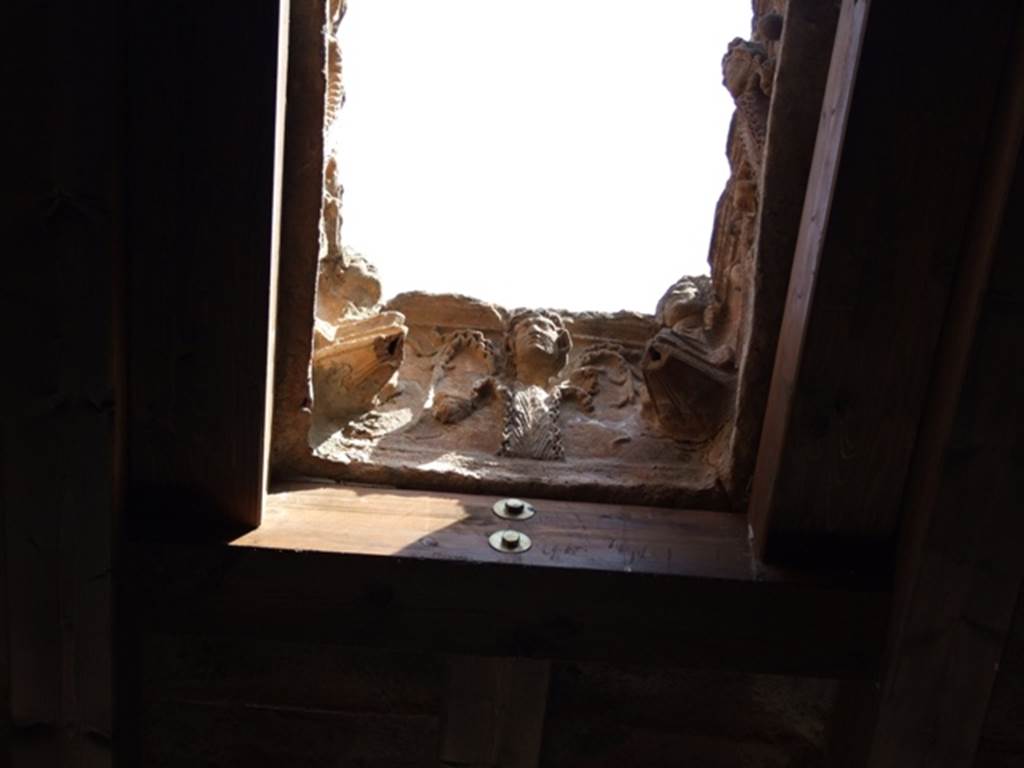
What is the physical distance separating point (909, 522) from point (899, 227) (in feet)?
1.56

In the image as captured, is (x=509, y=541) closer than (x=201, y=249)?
No

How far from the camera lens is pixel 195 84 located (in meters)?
1.37

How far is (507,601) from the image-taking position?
159 cm

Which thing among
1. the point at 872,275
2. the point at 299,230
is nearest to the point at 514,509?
the point at 299,230

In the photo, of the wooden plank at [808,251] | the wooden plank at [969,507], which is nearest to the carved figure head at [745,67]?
the wooden plank at [808,251]

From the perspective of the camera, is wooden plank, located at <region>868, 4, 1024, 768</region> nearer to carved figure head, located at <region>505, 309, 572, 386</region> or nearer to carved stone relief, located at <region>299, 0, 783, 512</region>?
carved stone relief, located at <region>299, 0, 783, 512</region>

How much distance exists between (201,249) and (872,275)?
989 millimetres

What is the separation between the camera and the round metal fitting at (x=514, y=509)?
1.72 metres

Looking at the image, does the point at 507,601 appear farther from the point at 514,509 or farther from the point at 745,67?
the point at 745,67

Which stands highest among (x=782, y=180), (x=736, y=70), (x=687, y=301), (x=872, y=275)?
(x=736, y=70)

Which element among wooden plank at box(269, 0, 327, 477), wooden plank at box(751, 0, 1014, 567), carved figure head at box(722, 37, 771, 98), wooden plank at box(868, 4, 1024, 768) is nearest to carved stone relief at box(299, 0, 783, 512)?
carved figure head at box(722, 37, 771, 98)

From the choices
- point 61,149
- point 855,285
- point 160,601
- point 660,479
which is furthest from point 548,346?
point 61,149

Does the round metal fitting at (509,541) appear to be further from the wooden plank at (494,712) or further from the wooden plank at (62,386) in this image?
the wooden plank at (62,386)

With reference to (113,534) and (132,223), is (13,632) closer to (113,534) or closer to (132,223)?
(113,534)
